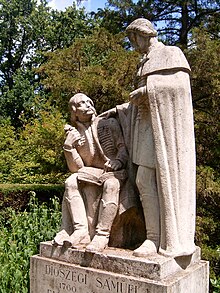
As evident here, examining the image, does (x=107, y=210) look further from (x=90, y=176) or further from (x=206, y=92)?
(x=206, y=92)

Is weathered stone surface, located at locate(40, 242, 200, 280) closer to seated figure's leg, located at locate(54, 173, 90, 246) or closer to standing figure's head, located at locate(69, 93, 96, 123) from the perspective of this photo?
seated figure's leg, located at locate(54, 173, 90, 246)

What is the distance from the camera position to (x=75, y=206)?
12.6 ft

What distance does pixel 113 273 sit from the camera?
335 centimetres

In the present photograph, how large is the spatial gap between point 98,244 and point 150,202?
1.73 feet

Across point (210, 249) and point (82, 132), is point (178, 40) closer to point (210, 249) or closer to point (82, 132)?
point (210, 249)

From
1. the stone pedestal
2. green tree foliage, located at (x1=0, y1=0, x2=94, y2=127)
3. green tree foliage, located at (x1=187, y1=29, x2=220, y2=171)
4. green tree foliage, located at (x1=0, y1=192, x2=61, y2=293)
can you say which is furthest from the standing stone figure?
green tree foliage, located at (x1=0, y1=0, x2=94, y2=127)

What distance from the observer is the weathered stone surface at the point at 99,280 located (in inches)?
125

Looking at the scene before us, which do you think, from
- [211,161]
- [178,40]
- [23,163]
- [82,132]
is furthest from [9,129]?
[82,132]

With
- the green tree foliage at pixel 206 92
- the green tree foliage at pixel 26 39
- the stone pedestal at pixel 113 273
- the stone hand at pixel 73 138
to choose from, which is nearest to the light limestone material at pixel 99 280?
the stone pedestal at pixel 113 273

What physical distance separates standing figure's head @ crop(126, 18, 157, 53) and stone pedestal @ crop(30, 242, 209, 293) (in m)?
1.72

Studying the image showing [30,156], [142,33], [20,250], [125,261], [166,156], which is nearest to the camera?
[125,261]

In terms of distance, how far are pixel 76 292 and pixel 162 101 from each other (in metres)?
1.64

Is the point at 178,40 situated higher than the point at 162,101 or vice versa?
the point at 178,40

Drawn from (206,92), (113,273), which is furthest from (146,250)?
(206,92)
